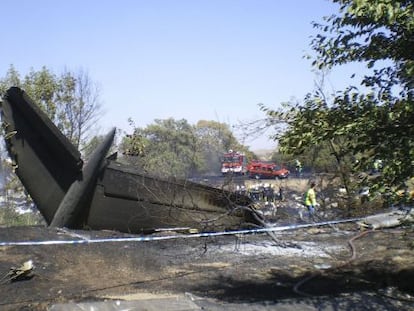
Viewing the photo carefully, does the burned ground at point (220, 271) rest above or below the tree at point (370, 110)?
below

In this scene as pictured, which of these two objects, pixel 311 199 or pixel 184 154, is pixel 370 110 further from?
pixel 184 154

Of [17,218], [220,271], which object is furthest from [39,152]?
[17,218]

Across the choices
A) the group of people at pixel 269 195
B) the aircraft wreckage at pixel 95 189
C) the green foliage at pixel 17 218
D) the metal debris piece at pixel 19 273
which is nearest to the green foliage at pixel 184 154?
the aircraft wreckage at pixel 95 189

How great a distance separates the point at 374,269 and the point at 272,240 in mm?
2926

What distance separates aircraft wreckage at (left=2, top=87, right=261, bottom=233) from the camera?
10.2m

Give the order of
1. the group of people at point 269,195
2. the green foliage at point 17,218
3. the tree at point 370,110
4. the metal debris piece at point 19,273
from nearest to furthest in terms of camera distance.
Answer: the tree at point 370,110
the metal debris piece at point 19,273
the group of people at point 269,195
the green foliage at point 17,218

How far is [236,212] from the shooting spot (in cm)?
1108

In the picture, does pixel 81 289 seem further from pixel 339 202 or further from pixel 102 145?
pixel 339 202

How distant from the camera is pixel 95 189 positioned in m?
10.6

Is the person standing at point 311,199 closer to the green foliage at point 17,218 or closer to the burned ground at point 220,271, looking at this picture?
the burned ground at point 220,271

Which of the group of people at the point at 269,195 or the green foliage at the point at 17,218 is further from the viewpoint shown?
Answer: the green foliage at the point at 17,218

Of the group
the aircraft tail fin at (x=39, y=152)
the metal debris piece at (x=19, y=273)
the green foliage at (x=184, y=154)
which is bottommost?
the metal debris piece at (x=19, y=273)

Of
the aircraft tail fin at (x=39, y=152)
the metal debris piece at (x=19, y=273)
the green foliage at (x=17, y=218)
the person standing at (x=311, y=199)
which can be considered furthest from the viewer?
the green foliage at (x=17, y=218)

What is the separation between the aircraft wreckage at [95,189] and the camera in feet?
33.4
